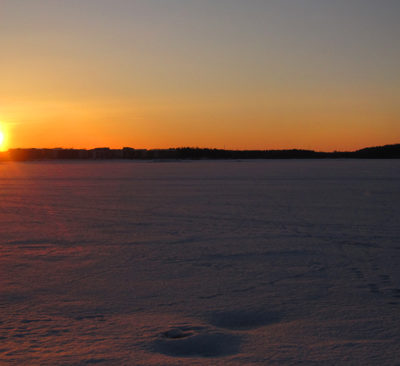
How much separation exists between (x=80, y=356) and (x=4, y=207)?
918cm

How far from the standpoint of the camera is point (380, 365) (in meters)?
2.98

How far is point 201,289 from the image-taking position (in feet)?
15.4

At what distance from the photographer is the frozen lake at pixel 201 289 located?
3258mm

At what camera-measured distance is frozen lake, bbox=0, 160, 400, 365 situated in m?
3.26

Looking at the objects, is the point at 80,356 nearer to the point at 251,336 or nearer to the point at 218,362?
the point at 218,362

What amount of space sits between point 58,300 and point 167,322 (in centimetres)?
115

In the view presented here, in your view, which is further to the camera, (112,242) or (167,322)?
(112,242)

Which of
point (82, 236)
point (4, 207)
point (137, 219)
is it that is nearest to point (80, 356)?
point (82, 236)

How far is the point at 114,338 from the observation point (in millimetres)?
3447

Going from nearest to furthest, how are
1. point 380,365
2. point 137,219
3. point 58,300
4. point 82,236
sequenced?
point 380,365 → point 58,300 → point 82,236 → point 137,219

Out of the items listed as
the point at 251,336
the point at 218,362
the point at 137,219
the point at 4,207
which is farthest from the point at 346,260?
the point at 4,207

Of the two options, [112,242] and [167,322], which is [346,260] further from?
[112,242]

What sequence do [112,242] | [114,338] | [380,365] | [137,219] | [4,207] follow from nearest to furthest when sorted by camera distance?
1. [380,365]
2. [114,338]
3. [112,242]
4. [137,219]
5. [4,207]

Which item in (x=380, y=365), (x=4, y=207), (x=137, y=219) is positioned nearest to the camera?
(x=380, y=365)
